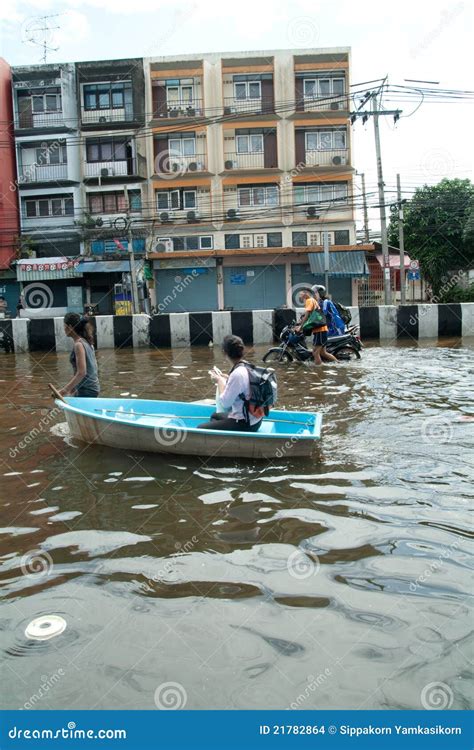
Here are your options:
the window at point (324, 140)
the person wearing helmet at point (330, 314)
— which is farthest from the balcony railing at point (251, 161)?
the person wearing helmet at point (330, 314)

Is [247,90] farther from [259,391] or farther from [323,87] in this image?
[259,391]

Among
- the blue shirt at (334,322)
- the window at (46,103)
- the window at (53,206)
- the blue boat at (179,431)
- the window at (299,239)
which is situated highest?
the window at (46,103)

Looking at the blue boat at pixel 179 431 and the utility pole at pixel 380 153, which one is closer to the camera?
the blue boat at pixel 179 431

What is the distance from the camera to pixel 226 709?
289 centimetres

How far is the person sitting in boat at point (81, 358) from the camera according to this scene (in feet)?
24.6

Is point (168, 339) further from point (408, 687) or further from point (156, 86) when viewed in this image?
point (156, 86)

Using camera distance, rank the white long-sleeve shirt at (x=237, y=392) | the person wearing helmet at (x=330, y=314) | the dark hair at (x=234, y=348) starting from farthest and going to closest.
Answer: the person wearing helmet at (x=330, y=314) → the dark hair at (x=234, y=348) → the white long-sleeve shirt at (x=237, y=392)

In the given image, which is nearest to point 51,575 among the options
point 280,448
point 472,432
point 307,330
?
point 280,448

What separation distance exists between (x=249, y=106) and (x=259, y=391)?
3242cm

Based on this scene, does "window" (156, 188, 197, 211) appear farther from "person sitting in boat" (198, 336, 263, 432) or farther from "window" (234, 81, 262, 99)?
"person sitting in boat" (198, 336, 263, 432)

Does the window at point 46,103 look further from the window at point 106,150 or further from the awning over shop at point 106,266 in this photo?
the awning over shop at point 106,266

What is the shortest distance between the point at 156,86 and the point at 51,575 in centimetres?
3590

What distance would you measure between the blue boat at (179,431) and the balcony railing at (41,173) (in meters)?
30.6

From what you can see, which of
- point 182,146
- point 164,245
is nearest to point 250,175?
point 182,146
